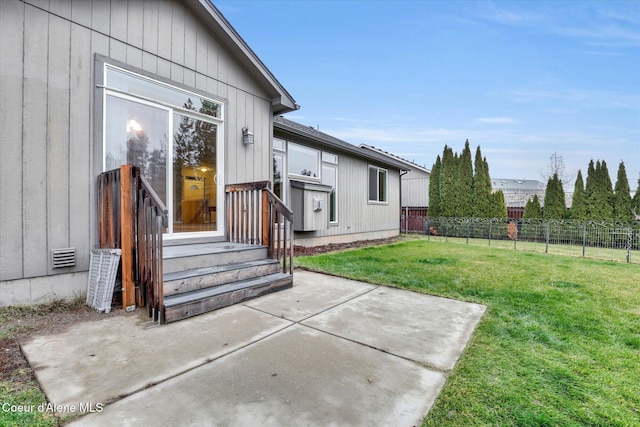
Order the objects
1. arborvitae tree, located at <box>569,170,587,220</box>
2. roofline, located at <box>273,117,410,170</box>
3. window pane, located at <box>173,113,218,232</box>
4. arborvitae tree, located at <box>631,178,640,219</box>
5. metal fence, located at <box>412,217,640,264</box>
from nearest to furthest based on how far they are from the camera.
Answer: window pane, located at <box>173,113,218,232</box>, roofline, located at <box>273,117,410,170</box>, metal fence, located at <box>412,217,640,264</box>, arborvitae tree, located at <box>631,178,640,219</box>, arborvitae tree, located at <box>569,170,587,220</box>

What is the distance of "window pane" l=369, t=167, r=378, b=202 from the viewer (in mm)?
10586

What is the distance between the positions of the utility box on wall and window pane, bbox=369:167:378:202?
350 centimetres

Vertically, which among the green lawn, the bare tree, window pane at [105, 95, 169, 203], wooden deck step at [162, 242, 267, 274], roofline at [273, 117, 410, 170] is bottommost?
the green lawn

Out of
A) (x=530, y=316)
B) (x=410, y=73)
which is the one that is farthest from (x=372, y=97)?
(x=530, y=316)

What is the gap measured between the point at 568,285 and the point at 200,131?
605 cm

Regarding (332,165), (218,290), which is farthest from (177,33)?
(332,165)

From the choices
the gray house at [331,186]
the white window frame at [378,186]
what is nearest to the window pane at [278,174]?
the gray house at [331,186]

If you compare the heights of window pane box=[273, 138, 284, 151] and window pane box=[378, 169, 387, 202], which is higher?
window pane box=[273, 138, 284, 151]

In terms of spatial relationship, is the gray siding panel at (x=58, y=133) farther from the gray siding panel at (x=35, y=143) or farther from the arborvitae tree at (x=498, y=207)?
the arborvitae tree at (x=498, y=207)

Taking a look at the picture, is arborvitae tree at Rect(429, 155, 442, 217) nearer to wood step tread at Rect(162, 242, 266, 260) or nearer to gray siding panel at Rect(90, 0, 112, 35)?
wood step tread at Rect(162, 242, 266, 260)

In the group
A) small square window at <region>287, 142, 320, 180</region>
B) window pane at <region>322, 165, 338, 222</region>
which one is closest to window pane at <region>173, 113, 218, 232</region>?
small square window at <region>287, 142, 320, 180</region>

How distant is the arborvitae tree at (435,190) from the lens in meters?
16.1

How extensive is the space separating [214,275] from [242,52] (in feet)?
11.7

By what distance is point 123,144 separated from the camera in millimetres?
3713
